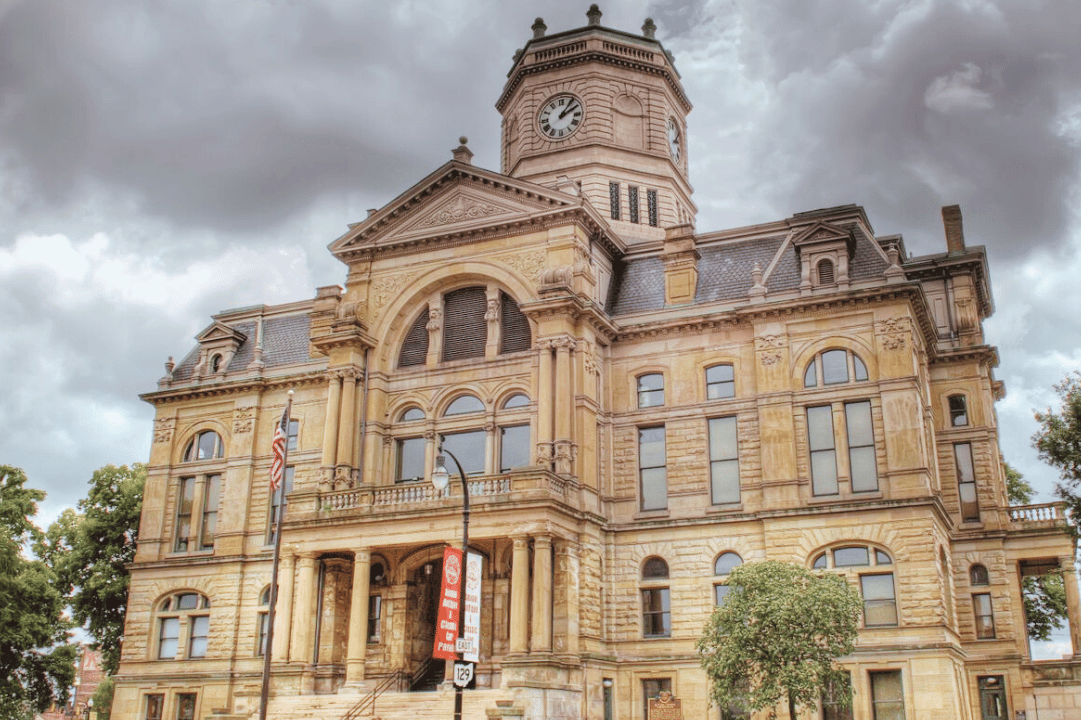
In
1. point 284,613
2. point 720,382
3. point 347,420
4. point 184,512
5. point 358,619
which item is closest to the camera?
point 358,619

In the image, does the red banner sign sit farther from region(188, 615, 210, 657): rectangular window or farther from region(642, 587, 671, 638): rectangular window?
region(188, 615, 210, 657): rectangular window

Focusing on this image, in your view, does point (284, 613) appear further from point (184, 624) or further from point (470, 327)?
point (470, 327)

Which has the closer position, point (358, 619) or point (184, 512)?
point (358, 619)

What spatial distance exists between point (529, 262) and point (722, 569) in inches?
512

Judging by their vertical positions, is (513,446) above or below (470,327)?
below

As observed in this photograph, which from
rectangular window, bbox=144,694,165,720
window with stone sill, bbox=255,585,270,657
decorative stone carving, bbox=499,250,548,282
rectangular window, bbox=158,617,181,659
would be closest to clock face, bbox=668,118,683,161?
decorative stone carving, bbox=499,250,548,282

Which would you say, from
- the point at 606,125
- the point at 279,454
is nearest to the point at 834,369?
the point at 279,454

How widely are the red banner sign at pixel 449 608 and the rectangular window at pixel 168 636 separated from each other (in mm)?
22691

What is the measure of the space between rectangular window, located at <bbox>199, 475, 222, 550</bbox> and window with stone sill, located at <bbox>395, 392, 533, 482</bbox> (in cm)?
1004

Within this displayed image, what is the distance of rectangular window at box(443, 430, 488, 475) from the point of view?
3966 cm

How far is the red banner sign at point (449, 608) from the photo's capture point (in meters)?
24.7

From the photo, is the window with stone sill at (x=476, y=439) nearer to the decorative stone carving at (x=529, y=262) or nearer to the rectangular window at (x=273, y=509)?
the decorative stone carving at (x=529, y=262)

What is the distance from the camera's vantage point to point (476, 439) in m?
39.9

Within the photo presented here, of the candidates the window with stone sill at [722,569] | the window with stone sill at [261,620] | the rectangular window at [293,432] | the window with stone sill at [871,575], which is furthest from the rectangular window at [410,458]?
the window with stone sill at [871,575]
